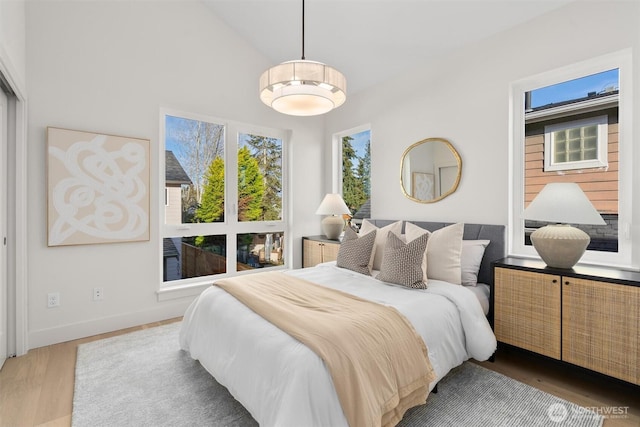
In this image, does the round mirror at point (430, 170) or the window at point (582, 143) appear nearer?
the window at point (582, 143)

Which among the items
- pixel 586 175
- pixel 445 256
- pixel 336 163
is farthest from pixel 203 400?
pixel 336 163

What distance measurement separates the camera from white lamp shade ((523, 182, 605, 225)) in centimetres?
209

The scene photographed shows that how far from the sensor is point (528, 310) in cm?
226

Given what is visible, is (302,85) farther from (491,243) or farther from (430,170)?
(491,243)

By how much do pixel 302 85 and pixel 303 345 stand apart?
1.57 metres

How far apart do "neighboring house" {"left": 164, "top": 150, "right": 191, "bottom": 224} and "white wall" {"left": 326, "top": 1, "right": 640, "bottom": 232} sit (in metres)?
2.30

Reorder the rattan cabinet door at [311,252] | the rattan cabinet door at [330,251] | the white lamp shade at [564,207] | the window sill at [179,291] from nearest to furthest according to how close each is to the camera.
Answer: the white lamp shade at [564,207] < the window sill at [179,291] < the rattan cabinet door at [330,251] < the rattan cabinet door at [311,252]

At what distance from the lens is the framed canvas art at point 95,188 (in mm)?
2744

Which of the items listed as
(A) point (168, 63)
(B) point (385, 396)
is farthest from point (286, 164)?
(B) point (385, 396)

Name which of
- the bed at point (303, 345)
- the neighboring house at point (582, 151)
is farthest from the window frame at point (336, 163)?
the neighboring house at point (582, 151)

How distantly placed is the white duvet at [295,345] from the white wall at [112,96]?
44.8 inches

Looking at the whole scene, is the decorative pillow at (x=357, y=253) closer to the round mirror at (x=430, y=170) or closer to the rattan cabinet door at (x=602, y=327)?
the round mirror at (x=430, y=170)

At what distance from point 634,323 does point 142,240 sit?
3.87 m

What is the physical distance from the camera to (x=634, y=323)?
1838 mm
